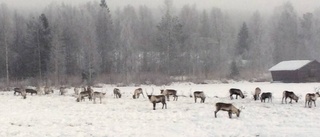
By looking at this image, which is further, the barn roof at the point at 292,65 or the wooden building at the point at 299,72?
the barn roof at the point at 292,65

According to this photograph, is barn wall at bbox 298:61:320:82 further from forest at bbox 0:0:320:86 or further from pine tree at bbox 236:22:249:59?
pine tree at bbox 236:22:249:59

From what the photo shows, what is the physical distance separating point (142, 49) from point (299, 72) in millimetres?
32200

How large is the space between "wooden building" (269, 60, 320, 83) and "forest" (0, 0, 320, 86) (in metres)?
5.06

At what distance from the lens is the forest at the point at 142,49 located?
60438mm

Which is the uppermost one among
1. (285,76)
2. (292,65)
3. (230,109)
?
(292,65)

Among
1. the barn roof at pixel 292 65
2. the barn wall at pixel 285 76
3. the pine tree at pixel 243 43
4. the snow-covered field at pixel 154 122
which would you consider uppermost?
the pine tree at pixel 243 43

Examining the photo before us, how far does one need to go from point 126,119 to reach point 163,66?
164 ft

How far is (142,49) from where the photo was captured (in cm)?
7881

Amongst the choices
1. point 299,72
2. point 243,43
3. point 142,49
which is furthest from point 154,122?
point 243,43

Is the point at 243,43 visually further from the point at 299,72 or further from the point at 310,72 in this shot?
the point at 299,72

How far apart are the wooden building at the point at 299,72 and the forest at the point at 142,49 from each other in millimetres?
5058

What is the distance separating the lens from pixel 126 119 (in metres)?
21.1

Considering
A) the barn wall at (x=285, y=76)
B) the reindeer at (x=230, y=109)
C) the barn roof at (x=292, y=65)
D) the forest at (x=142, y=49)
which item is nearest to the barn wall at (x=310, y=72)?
the barn roof at (x=292, y=65)

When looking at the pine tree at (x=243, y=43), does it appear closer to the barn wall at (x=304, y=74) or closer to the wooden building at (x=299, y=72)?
the wooden building at (x=299, y=72)
